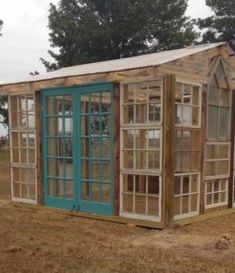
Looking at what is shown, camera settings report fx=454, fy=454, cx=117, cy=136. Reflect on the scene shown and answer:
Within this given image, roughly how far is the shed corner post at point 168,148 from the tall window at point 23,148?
3.22 metres

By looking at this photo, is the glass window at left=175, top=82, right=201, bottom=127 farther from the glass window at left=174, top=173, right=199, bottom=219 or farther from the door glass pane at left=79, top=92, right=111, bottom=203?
the door glass pane at left=79, top=92, right=111, bottom=203

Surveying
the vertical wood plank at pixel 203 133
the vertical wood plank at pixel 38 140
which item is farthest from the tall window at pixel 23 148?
the vertical wood plank at pixel 203 133

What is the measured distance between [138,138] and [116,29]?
16.5 metres

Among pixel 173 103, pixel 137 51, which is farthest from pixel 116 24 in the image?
pixel 173 103

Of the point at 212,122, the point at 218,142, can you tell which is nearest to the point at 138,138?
the point at 212,122

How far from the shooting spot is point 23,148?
31.4ft

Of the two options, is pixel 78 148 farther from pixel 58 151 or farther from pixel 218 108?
pixel 218 108

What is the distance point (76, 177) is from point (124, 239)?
2.15 m

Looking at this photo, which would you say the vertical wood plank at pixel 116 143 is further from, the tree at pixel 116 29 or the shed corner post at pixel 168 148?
the tree at pixel 116 29

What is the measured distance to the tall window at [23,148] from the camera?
9367 mm

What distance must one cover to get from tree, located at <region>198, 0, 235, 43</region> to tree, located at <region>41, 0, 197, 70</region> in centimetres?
77

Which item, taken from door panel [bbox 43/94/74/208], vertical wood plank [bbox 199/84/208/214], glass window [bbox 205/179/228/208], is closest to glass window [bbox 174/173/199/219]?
vertical wood plank [bbox 199/84/208/214]

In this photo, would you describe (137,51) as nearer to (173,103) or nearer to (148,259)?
(173,103)

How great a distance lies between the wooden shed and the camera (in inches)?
290
